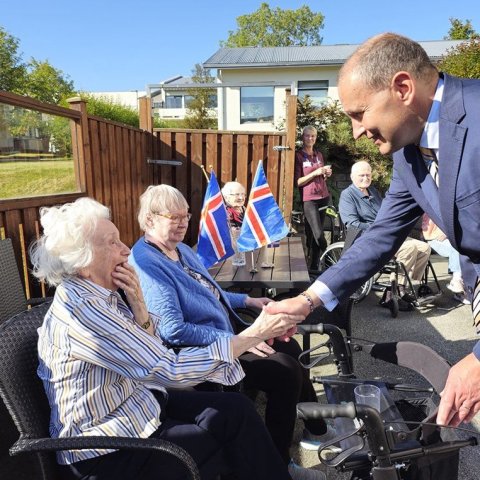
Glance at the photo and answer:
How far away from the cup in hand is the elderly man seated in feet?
9.42

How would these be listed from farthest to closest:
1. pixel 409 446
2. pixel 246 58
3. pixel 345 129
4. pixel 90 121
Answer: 1. pixel 246 58
2. pixel 345 129
3. pixel 90 121
4. pixel 409 446

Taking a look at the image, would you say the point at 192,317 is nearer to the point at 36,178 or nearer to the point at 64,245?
the point at 64,245

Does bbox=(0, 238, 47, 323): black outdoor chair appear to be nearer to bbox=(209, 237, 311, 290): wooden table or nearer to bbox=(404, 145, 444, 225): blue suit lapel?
bbox=(209, 237, 311, 290): wooden table

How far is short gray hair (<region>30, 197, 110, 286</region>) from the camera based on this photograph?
4.84ft

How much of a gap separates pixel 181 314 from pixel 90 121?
2.41 metres

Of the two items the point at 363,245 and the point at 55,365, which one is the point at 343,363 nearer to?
the point at 363,245

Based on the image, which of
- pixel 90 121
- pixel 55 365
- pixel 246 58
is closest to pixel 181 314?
pixel 55 365

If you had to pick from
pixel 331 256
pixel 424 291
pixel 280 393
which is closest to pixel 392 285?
pixel 424 291

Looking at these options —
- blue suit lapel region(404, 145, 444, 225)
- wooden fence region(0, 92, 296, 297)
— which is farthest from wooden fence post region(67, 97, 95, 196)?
blue suit lapel region(404, 145, 444, 225)

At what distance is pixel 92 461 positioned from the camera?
4.43 ft

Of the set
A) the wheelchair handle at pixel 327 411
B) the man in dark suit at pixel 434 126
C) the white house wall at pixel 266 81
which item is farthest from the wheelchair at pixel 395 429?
the white house wall at pixel 266 81

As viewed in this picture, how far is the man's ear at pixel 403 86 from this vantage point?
48.1 inches

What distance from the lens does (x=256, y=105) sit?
14.1 metres

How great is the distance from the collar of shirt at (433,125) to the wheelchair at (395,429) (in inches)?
31.0
